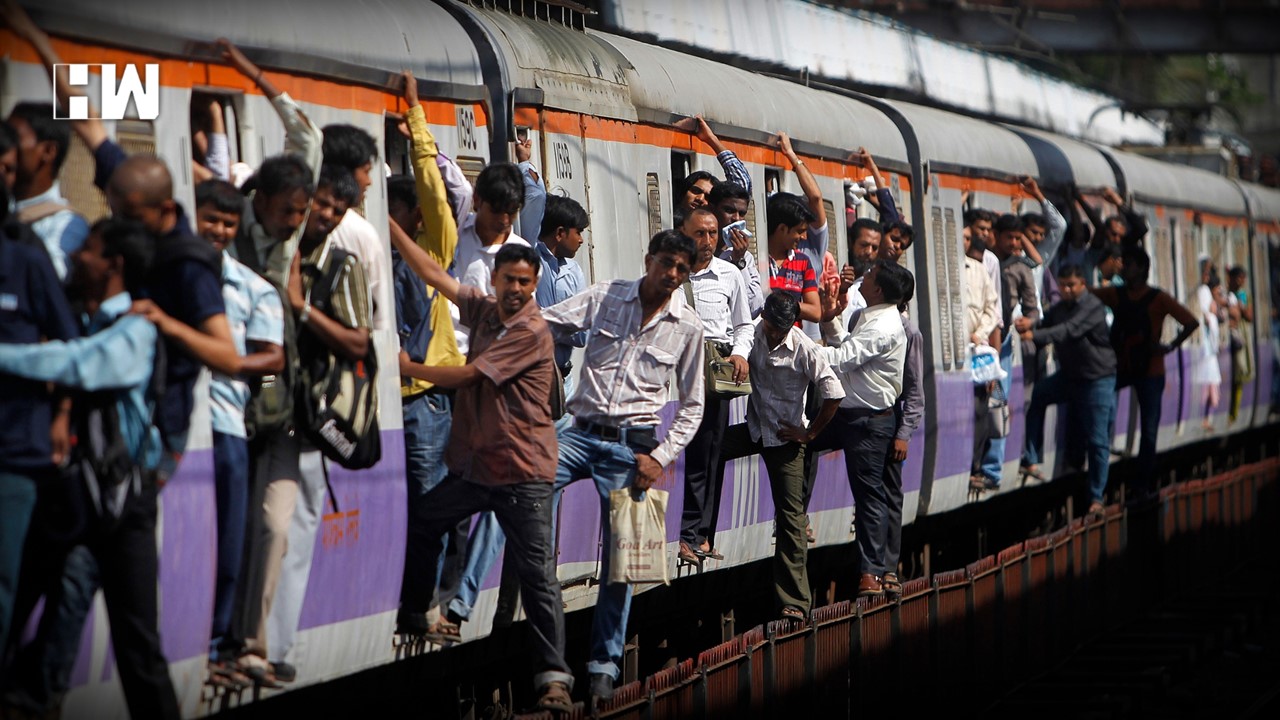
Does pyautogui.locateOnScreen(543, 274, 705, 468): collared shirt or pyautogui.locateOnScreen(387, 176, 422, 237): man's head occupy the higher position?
pyautogui.locateOnScreen(387, 176, 422, 237): man's head

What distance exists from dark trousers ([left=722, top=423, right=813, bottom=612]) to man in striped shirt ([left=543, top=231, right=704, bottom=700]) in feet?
6.25

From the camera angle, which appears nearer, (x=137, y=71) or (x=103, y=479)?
(x=103, y=479)

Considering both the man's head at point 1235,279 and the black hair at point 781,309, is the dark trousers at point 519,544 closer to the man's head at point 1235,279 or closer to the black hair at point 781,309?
the black hair at point 781,309

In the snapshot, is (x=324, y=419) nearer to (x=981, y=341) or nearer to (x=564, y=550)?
(x=564, y=550)

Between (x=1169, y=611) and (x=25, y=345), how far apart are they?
13.6m

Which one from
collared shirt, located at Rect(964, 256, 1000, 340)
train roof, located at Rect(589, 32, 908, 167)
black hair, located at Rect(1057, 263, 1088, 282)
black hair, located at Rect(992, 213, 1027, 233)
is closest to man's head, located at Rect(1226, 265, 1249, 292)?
black hair, located at Rect(1057, 263, 1088, 282)

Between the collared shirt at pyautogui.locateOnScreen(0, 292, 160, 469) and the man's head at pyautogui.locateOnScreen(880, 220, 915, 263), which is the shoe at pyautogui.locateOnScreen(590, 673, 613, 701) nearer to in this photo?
the collared shirt at pyautogui.locateOnScreen(0, 292, 160, 469)

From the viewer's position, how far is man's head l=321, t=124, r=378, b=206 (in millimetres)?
7145

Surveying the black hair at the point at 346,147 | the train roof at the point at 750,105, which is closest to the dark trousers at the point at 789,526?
the train roof at the point at 750,105

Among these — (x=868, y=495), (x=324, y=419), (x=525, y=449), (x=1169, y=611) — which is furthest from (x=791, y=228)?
(x=1169, y=611)

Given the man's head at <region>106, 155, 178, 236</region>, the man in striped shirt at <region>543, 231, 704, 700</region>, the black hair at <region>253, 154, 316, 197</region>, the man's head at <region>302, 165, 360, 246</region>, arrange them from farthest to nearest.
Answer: the man in striped shirt at <region>543, 231, 704, 700</region> → the man's head at <region>302, 165, 360, 246</region> → the black hair at <region>253, 154, 316, 197</region> → the man's head at <region>106, 155, 178, 236</region>

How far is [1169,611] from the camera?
17516mm

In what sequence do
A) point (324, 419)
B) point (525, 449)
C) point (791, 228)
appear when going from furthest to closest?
point (791, 228)
point (525, 449)
point (324, 419)

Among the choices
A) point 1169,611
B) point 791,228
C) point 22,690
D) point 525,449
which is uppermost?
point 791,228
